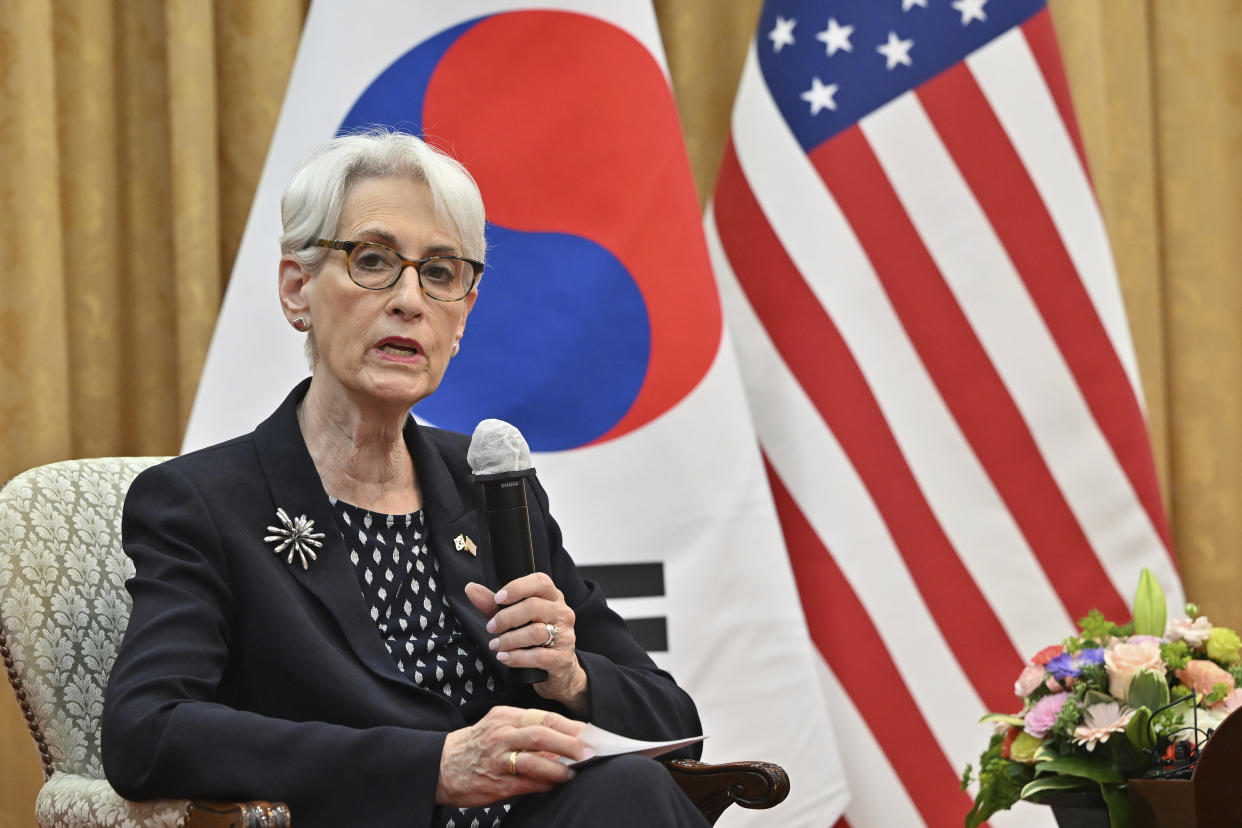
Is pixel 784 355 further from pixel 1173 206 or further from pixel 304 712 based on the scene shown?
pixel 304 712

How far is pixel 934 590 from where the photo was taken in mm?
2906

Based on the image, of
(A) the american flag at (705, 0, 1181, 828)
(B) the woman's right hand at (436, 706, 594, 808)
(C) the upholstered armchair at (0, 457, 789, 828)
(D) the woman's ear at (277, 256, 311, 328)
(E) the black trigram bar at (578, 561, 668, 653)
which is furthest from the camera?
(A) the american flag at (705, 0, 1181, 828)

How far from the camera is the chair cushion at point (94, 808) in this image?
148 centimetres

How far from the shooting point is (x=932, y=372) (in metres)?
2.95

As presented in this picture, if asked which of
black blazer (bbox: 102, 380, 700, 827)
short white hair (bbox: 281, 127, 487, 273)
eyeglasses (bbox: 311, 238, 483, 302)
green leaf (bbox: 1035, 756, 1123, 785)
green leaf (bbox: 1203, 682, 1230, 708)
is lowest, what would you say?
green leaf (bbox: 1035, 756, 1123, 785)

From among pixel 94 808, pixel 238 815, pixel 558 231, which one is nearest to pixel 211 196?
pixel 558 231

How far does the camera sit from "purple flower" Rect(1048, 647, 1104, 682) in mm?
2213

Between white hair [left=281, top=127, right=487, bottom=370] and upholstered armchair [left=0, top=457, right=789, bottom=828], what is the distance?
59 cm

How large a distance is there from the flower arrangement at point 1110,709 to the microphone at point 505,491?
1.16 m

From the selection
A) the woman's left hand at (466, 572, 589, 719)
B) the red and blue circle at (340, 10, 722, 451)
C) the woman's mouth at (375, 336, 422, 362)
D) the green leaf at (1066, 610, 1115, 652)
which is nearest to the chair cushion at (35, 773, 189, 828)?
the woman's left hand at (466, 572, 589, 719)

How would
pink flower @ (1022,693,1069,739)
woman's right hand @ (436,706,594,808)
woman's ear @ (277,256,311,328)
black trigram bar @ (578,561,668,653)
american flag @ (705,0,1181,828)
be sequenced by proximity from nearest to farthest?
woman's right hand @ (436,706,594,808) → woman's ear @ (277,256,311,328) → pink flower @ (1022,693,1069,739) → black trigram bar @ (578,561,668,653) → american flag @ (705,0,1181,828)

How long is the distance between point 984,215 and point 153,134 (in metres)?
2.03

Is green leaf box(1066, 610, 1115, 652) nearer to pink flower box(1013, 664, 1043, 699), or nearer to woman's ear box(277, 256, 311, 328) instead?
pink flower box(1013, 664, 1043, 699)

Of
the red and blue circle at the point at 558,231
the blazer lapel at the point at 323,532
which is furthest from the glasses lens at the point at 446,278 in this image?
the red and blue circle at the point at 558,231
